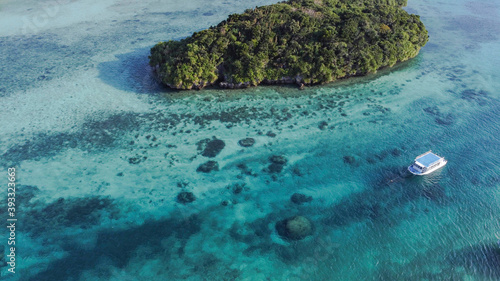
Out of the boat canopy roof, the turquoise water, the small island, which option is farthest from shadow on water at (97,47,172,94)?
the boat canopy roof

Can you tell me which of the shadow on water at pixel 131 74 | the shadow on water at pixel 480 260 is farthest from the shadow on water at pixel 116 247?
the shadow on water at pixel 131 74

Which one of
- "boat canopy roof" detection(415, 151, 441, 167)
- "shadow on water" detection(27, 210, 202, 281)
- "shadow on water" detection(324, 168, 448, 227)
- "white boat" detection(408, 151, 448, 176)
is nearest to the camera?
"shadow on water" detection(27, 210, 202, 281)

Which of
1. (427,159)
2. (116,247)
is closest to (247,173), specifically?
(116,247)

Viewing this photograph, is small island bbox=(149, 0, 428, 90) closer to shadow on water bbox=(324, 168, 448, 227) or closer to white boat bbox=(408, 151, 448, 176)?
white boat bbox=(408, 151, 448, 176)

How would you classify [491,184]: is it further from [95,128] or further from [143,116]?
[95,128]

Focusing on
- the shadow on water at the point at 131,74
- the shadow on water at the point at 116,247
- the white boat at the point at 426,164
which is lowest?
the shadow on water at the point at 116,247

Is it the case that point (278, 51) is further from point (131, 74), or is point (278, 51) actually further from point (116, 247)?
point (116, 247)

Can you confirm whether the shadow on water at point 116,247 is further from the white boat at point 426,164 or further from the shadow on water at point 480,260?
the white boat at point 426,164
